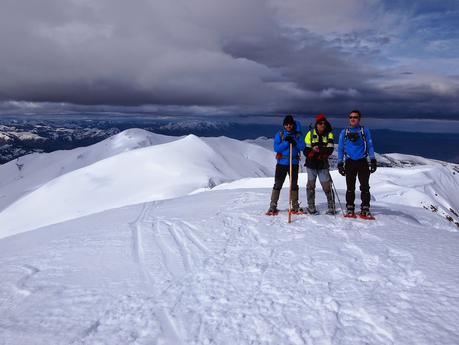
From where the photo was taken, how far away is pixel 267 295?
5387mm

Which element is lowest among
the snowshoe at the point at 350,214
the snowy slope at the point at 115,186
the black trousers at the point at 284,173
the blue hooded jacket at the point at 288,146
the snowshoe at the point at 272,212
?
the snowy slope at the point at 115,186

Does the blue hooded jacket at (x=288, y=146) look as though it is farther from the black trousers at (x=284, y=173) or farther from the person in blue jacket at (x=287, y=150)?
the black trousers at (x=284, y=173)

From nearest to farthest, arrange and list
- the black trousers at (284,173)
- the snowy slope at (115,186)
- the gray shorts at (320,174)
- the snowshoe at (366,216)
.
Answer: the snowshoe at (366,216)
the gray shorts at (320,174)
the black trousers at (284,173)
the snowy slope at (115,186)

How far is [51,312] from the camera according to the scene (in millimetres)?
5012

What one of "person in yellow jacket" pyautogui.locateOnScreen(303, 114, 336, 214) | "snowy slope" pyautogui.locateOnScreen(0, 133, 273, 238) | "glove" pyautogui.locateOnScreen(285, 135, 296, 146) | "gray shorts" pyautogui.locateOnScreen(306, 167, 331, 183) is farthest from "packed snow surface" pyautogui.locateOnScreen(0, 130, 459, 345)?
"snowy slope" pyautogui.locateOnScreen(0, 133, 273, 238)

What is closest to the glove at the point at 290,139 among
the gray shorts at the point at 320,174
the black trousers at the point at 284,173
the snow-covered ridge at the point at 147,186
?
the black trousers at the point at 284,173

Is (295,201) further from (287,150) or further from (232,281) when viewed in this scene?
(232,281)

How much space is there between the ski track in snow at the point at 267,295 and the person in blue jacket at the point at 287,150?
2.30 metres

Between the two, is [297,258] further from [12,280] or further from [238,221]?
[12,280]

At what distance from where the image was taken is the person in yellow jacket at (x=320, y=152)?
10.2 metres

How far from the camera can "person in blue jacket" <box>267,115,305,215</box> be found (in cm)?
1041

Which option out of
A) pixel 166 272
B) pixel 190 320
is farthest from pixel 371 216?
pixel 190 320

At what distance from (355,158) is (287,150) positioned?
6.93 ft

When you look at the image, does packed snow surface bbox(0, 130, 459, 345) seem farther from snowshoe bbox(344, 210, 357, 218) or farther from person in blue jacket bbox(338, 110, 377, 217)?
person in blue jacket bbox(338, 110, 377, 217)
